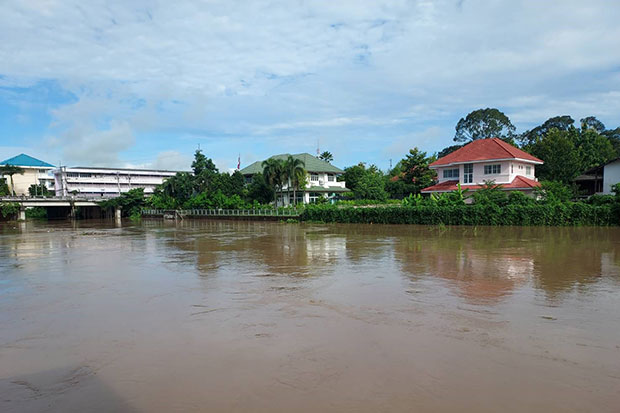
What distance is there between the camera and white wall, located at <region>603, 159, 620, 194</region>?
35375 mm

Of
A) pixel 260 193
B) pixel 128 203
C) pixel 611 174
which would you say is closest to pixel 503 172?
pixel 611 174

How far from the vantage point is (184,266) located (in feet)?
52.3

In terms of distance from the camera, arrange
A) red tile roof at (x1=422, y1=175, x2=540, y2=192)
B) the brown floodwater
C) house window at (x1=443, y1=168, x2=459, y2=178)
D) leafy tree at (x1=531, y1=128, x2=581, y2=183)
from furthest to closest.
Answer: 1. house window at (x1=443, y1=168, x2=459, y2=178)
2. leafy tree at (x1=531, y1=128, x2=581, y2=183)
3. red tile roof at (x1=422, y1=175, x2=540, y2=192)
4. the brown floodwater

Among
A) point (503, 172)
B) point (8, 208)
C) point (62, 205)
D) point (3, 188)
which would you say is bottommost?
point (8, 208)

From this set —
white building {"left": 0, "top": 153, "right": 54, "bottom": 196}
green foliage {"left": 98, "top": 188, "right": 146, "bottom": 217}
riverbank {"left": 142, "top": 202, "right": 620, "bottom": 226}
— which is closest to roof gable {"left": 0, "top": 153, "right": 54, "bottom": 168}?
white building {"left": 0, "top": 153, "right": 54, "bottom": 196}

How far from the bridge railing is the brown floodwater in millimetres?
30893

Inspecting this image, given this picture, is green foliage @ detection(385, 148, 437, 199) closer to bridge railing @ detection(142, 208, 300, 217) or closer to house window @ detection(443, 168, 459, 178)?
house window @ detection(443, 168, 459, 178)

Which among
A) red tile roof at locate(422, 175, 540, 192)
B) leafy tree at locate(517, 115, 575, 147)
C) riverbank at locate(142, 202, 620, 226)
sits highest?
leafy tree at locate(517, 115, 575, 147)

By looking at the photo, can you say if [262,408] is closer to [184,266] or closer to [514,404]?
[514,404]

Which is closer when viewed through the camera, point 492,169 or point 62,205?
point 492,169

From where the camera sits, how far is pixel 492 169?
39.8 meters

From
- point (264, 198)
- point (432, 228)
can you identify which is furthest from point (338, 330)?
point (264, 198)

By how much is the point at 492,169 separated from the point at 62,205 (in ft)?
195

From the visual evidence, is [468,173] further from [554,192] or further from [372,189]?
[372,189]
